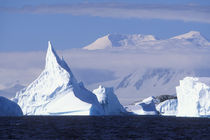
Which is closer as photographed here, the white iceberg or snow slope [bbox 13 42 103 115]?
snow slope [bbox 13 42 103 115]

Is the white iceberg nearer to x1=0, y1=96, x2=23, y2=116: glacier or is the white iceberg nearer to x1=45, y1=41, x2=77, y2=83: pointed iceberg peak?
x1=45, y1=41, x2=77, y2=83: pointed iceberg peak

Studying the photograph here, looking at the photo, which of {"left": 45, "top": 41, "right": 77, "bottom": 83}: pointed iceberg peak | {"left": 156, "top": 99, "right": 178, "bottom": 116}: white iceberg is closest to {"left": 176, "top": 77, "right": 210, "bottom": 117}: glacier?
{"left": 45, "top": 41, "right": 77, "bottom": 83}: pointed iceberg peak

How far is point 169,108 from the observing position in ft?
394

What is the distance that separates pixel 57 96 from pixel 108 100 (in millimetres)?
11772

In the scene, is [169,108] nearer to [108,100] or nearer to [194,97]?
[108,100]

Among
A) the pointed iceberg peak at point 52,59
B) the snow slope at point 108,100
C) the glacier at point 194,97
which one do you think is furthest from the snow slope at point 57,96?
the glacier at point 194,97

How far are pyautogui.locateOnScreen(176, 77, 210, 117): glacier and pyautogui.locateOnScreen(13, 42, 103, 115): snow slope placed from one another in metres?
12.4

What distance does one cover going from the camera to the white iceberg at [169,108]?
386ft

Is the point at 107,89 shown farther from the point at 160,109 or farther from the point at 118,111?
the point at 160,109

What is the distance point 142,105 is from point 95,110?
24896 mm

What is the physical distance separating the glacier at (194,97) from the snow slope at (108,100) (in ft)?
45.9

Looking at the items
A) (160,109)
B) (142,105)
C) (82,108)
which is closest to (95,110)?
(82,108)

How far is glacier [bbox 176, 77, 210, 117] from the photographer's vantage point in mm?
84750

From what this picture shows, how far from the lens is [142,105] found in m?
112
